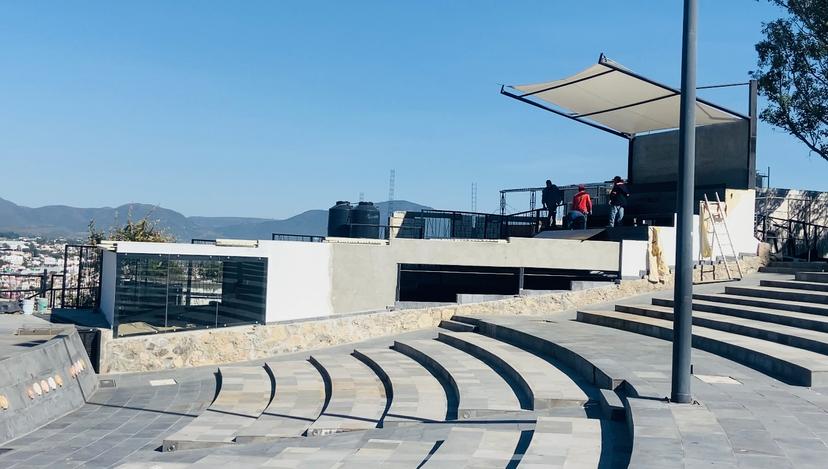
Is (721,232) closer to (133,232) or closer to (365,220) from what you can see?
(365,220)

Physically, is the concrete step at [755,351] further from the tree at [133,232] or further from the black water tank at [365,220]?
the tree at [133,232]

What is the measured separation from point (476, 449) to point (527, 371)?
365cm

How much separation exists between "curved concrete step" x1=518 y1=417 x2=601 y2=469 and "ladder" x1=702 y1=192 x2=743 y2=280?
443 inches

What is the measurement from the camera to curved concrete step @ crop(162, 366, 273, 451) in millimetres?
9148

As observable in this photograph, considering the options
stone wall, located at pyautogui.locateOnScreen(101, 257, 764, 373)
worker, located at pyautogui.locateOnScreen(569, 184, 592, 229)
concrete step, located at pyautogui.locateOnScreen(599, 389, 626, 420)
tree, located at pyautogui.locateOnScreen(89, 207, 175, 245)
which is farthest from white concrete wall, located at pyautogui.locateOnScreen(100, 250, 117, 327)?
worker, located at pyautogui.locateOnScreen(569, 184, 592, 229)

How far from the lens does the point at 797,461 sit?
5.85 metres

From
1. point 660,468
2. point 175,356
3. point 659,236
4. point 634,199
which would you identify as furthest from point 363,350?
point 634,199

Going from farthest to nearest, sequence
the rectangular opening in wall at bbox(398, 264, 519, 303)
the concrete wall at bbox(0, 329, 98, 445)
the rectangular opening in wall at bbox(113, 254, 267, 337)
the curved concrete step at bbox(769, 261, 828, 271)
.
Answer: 1. the rectangular opening in wall at bbox(398, 264, 519, 303)
2. the curved concrete step at bbox(769, 261, 828, 271)
3. the rectangular opening in wall at bbox(113, 254, 267, 337)
4. the concrete wall at bbox(0, 329, 98, 445)

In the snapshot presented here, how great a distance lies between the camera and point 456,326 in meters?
16.3

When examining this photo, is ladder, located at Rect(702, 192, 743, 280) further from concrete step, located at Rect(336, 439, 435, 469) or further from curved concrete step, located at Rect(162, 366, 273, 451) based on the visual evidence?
concrete step, located at Rect(336, 439, 435, 469)

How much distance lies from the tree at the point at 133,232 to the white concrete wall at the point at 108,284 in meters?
7.17

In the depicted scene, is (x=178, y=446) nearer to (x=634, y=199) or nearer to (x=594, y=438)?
(x=594, y=438)

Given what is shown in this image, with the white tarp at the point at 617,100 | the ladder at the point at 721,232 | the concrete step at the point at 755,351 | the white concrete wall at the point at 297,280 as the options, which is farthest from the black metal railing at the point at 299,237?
the ladder at the point at 721,232

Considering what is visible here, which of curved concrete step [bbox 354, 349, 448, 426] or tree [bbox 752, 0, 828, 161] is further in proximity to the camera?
tree [bbox 752, 0, 828, 161]
